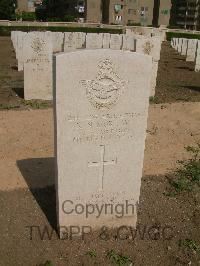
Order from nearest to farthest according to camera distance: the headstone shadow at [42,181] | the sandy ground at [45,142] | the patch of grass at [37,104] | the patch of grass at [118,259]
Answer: the patch of grass at [118,259], the headstone shadow at [42,181], the sandy ground at [45,142], the patch of grass at [37,104]

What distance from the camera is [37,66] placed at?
34.2ft

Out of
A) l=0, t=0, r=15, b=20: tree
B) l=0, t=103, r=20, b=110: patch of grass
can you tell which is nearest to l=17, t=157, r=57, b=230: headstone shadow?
l=0, t=103, r=20, b=110: patch of grass

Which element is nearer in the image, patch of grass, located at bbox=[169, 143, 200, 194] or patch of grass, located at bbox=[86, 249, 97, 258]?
patch of grass, located at bbox=[86, 249, 97, 258]

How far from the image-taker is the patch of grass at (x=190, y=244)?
458cm

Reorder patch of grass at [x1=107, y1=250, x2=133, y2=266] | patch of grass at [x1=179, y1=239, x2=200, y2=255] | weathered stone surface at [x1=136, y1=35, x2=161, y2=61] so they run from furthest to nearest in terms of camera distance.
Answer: weathered stone surface at [x1=136, y1=35, x2=161, y2=61], patch of grass at [x1=179, y1=239, x2=200, y2=255], patch of grass at [x1=107, y1=250, x2=133, y2=266]

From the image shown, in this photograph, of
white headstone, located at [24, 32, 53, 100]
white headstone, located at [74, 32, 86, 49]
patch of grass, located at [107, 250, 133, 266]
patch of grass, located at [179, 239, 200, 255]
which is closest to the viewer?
patch of grass, located at [107, 250, 133, 266]

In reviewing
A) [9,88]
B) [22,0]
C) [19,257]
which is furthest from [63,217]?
[22,0]

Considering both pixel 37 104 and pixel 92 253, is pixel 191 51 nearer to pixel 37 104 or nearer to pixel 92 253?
pixel 37 104

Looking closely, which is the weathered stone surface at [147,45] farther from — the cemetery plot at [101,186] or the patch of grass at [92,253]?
the patch of grass at [92,253]

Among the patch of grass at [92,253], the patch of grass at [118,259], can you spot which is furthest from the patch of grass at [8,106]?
the patch of grass at [118,259]

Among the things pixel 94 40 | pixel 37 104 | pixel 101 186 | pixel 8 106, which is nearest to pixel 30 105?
pixel 37 104

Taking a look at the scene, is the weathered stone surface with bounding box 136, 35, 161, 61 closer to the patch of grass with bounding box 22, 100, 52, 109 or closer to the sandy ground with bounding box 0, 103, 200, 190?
the sandy ground with bounding box 0, 103, 200, 190

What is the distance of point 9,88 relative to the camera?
38.9 feet

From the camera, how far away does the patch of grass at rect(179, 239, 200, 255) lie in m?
4.58
